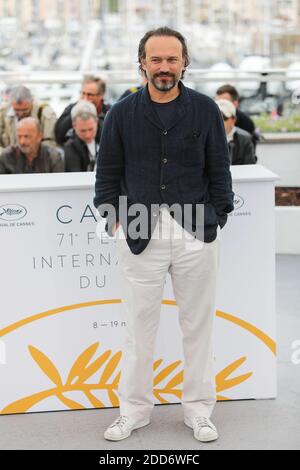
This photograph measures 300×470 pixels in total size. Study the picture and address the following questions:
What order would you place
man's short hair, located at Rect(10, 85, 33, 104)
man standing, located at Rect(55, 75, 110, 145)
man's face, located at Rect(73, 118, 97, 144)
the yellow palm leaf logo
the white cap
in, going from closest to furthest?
1. the yellow palm leaf logo
2. the white cap
3. man's face, located at Rect(73, 118, 97, 144)
4. man standing, located at Rect(55, 75, 110, 145)
5. man's short hair, located at Rect(10, 85, 33, 104)

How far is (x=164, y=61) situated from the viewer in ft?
12.7

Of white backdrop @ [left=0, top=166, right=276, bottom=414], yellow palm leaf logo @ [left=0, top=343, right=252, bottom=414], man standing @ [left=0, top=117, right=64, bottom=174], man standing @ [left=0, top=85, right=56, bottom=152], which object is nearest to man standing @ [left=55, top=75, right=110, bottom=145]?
man standing @ [left=0, top=85, right=56, bottom=152]

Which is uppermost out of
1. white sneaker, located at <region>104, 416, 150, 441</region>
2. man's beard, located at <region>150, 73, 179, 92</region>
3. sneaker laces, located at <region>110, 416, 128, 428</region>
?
man's beard, located at <region>150, 73, 179, 92</region>

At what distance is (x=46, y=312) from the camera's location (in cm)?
444

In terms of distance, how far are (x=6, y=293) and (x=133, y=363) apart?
2.28ft

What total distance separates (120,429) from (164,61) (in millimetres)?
1620

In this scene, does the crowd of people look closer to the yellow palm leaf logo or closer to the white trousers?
the yellow palm leaf logo

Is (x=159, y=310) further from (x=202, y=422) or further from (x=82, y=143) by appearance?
(x=82, y=143)

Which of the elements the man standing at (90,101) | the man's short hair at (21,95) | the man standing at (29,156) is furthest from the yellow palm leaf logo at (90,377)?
the man's short hair at (21,95)

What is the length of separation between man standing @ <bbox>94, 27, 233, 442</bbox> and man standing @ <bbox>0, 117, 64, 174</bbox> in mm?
2786

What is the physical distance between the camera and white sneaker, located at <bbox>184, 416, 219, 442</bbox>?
13.6 feet

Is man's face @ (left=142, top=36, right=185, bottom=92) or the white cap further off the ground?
man's face @ (left=142, top=36, right=185, bottom=92)

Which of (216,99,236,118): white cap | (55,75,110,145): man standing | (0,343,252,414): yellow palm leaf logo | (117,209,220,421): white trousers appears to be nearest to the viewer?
(117,209,220,421): white trousers
